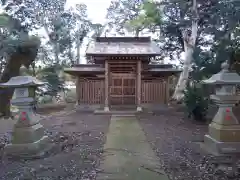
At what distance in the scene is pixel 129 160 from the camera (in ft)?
15.0

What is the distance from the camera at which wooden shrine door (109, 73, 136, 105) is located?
14031 mm

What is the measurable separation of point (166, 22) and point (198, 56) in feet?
25.1

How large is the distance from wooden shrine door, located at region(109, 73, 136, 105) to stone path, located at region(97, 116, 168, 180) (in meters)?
7.23

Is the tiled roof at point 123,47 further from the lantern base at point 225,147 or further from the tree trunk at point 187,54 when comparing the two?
the lantern base at point 225,147

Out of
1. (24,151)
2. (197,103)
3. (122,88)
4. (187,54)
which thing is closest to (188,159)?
(24,151)

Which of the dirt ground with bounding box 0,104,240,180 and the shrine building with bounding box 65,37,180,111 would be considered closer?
the dirt ground with bounding box 0,104,240,180

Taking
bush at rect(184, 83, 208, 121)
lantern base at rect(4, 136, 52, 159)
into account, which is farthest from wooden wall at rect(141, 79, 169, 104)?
lantern base at rect(4, 136, 52, 159)

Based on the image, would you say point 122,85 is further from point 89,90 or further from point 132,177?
point 132,177

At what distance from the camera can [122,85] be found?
14.2 m

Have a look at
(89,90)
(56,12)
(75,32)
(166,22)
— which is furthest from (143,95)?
(75,32)

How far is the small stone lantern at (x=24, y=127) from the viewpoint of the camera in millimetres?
5016

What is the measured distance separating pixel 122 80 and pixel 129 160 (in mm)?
9720

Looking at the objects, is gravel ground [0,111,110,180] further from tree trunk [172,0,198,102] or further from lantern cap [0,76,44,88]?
tree trunk [172,0,198,102]

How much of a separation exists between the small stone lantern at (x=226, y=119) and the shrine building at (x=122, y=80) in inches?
284
